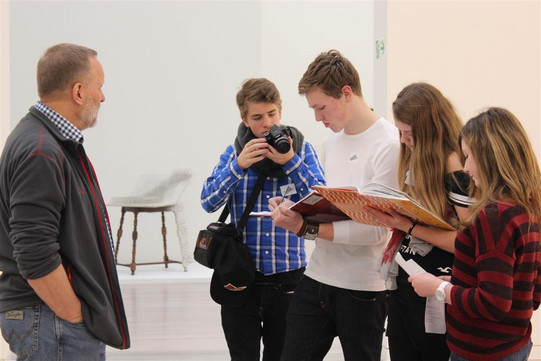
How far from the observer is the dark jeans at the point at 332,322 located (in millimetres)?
2234

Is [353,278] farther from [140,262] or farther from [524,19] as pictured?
[140,262]

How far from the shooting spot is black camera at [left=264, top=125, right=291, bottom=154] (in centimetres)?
249

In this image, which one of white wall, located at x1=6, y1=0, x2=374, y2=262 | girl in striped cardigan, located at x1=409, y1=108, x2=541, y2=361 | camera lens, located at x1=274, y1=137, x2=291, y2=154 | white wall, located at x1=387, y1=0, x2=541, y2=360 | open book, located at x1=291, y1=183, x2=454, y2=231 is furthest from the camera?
white wall, located at x1=6, y1=0, x2=374, y2=262

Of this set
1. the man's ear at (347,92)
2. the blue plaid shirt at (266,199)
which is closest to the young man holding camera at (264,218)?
the blue plaid shirt at (266,199)

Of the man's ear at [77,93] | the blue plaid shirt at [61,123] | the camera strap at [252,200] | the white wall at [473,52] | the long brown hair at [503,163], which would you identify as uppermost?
the white wall at [473,52]

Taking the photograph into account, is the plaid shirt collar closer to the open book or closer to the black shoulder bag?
the open book

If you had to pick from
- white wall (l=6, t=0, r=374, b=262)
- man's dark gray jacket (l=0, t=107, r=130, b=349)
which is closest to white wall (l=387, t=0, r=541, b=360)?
man's dark gray jacket (l=0, t=107, r=130, b=349)

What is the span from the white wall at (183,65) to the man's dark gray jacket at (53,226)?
19.0 feet

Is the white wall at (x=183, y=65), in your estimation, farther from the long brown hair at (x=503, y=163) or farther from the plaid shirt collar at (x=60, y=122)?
the long brown hair at (x=503, y=163)

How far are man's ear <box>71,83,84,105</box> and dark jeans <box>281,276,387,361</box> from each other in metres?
0.98

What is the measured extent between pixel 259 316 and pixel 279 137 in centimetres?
70

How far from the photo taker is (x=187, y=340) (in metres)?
4.52

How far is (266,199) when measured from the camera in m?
2.64

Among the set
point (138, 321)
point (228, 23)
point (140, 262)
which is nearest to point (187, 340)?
point (138, 321)
